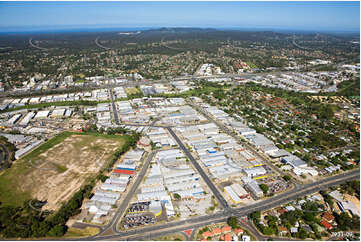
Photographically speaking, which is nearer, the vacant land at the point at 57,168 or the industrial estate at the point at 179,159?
the industrial estate at the point at 179,159

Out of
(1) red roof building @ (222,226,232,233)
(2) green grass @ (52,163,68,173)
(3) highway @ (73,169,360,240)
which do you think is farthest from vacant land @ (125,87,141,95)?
(1) red roof building @ (222,226,232,233)

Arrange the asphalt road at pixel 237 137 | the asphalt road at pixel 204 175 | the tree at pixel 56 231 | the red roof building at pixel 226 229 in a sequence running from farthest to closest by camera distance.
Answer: the asphalt road at pixel 237 137 → the asphalt road at pixel 204 175 → the red roof building at pixel 226 229 → the tree at pixel 56 231

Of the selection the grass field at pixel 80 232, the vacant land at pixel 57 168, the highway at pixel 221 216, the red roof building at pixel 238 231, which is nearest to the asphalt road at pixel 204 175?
the highway at pixel 221 216

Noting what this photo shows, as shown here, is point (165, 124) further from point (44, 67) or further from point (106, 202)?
point (44, 67)

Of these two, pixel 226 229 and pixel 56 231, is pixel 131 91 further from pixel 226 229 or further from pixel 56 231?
pixel 226 229

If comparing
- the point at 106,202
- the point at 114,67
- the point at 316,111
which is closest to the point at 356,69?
the point at 316,111

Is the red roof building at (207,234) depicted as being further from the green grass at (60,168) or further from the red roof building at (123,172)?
the green grass at (60,168)

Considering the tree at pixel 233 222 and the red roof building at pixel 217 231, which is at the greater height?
the tree at pixel 233 222
